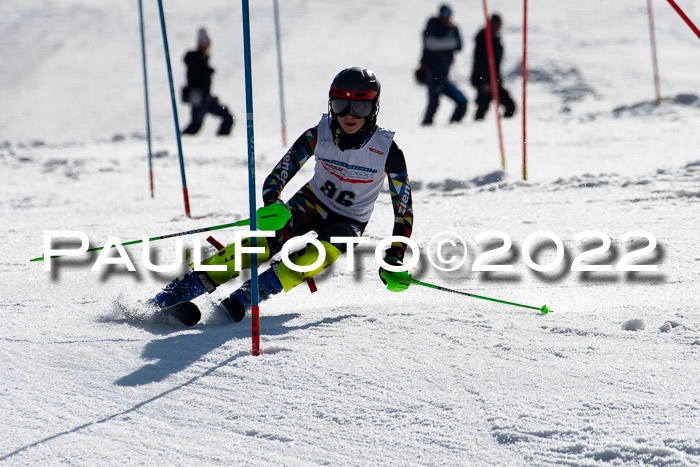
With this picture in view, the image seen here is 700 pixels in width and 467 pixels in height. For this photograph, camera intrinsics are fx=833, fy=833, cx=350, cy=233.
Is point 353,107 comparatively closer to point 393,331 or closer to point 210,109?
point 393,331

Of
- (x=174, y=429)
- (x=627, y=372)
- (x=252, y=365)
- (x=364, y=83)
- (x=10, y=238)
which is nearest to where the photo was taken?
(x=174, y=429)

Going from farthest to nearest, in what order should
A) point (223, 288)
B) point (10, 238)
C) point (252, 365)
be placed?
1. point (10, 238)
2. point (223, 288)
3. point (252, 365)

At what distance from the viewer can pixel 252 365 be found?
2.90m

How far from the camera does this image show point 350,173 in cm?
390

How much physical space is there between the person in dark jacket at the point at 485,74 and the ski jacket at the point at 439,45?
1.60 feet

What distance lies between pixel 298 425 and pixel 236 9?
1706cm

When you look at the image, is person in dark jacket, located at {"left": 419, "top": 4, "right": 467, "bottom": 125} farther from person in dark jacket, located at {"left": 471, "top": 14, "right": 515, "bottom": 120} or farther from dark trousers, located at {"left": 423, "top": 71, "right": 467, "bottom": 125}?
person in dark jacket, located at {"left": 471, "top": 14, "right": 515, "bottom": 120}

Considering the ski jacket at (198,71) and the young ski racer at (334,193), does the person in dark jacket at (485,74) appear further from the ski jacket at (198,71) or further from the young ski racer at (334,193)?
the young ski racer at (334,193)

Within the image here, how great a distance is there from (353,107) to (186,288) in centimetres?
108

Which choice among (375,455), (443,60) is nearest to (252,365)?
(375,455)

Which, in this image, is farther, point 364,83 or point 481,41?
point 481,41

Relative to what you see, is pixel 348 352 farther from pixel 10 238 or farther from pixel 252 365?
pixel 10 238

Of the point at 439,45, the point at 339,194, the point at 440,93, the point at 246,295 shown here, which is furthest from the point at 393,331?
the point at 440,93

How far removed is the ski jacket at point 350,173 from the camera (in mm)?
3740
